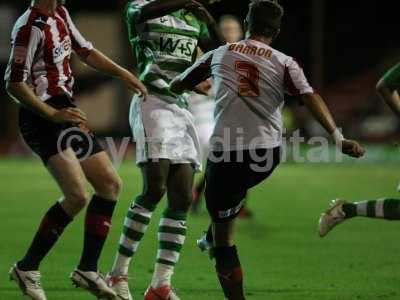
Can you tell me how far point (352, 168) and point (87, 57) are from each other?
16656 millimetres

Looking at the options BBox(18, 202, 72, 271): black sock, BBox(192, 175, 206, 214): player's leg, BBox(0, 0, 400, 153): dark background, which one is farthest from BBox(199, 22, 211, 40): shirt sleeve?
BBox(0, 0, 400, 153): dark background

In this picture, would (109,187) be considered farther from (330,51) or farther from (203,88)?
(330,51)

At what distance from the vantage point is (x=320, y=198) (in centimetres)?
1574

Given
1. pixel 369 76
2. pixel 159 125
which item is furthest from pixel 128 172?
pixel 369 76

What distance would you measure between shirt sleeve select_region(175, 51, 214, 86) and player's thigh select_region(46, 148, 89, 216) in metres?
0.97

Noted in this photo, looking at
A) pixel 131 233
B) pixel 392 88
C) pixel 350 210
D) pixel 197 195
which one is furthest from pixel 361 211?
pixel 197 195

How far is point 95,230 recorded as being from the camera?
7.10 meters

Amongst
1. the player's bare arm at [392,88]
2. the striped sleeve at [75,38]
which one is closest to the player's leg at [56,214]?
the striped sleeve at [75,38]

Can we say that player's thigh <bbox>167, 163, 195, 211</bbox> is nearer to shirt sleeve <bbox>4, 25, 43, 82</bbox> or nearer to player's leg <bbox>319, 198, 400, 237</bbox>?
player's leg <bbox>319, 198, 400, 237</bbox>

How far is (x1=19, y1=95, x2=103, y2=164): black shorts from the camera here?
22.8 ft

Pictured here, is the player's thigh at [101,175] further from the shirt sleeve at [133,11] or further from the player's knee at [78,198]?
the shirt sleeve at [133,11]

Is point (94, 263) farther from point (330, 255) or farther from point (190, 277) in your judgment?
point (330, 255)

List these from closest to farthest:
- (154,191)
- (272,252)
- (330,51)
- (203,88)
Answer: (154,191), (203,88), (272,252), (330,51)

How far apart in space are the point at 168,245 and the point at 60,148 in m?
1.10
